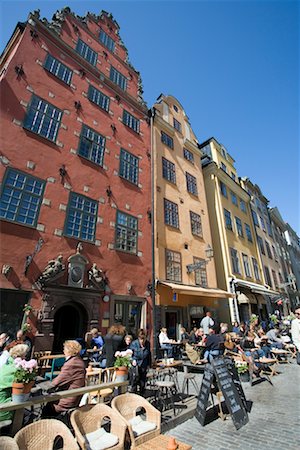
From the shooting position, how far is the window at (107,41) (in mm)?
15364

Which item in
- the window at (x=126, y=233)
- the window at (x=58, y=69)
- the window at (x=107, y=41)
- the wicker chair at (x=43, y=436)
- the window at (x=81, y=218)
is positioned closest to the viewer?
the wicker chair at (x=43, y=436)

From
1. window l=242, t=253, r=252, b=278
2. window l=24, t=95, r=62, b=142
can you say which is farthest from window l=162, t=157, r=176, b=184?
window l=242, t=253, r=252, b=278

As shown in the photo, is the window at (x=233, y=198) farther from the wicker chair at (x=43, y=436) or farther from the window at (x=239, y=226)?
the wicker chair at (x=43, y=436)

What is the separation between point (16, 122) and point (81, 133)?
299cm

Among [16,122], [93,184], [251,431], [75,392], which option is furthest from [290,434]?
[16,122]

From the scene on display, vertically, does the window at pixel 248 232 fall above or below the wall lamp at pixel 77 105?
below

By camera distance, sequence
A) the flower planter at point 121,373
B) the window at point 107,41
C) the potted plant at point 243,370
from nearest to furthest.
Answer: the flower planter at point 121,373 → the potted plant at point 243,370 → the window at point 107,41

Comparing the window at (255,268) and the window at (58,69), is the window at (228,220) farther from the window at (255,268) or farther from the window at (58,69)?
the window at (58,69)

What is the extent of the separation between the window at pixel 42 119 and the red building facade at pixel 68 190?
5cm

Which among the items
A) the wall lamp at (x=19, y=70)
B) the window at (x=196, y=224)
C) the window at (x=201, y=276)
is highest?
the wall lamp at (x=19, y=70)

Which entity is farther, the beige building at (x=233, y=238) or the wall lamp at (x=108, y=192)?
the beige building at (x=233, y=238)

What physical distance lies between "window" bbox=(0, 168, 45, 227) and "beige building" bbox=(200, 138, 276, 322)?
42.9 ft

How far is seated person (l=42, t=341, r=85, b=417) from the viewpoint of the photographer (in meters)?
3.69

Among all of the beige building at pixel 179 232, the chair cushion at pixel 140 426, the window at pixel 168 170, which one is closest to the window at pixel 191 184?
the beige building at pixel 179 232
